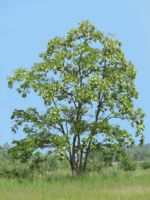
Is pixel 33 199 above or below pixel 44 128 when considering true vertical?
below

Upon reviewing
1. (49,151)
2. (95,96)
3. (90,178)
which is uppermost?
(95,96)

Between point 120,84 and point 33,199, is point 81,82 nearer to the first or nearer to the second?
point 120,84

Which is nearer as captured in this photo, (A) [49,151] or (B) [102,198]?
(B) [102,198]

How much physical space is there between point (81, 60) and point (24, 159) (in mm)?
8759

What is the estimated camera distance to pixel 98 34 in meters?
40.1

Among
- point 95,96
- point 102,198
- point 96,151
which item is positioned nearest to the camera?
point 102,198

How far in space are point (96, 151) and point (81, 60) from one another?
7.27 m

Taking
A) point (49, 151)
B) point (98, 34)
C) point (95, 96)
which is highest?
point (98, 34)

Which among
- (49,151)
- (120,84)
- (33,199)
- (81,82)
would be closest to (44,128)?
(49,151)

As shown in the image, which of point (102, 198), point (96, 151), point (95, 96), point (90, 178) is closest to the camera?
point (102, 198)

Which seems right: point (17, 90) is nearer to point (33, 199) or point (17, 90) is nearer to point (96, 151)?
point (96, 151)

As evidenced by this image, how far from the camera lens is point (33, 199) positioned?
21.7m

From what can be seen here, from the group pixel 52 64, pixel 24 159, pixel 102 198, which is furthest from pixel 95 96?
pixel 102 198

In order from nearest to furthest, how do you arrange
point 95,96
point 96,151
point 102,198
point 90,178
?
1. point 102,198
2. point 90,178
3. point 95,96
4. point 96,151
